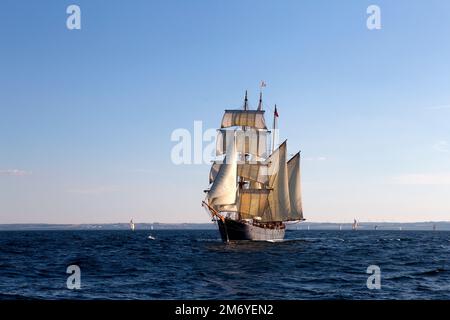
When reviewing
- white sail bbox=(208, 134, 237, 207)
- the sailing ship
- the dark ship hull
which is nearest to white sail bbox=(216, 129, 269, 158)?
the sailing ship

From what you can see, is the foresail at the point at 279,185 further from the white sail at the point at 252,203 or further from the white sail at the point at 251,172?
the white sail at the point at 251,172

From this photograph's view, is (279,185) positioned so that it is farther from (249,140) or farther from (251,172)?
(249,140)

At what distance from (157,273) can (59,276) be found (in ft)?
25.0

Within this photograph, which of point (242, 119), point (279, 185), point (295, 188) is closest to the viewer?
point (279, 185)

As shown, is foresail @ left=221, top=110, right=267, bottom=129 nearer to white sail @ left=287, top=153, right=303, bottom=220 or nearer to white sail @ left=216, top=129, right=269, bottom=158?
white sail @ left=216, top=129, right=269, bottom=158

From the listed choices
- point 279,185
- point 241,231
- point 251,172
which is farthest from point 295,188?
point 241,231

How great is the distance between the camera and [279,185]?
97.4 m

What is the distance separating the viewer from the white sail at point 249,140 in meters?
107

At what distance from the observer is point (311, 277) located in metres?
38.4

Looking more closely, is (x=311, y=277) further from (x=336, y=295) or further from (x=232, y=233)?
(x=232, y=233)

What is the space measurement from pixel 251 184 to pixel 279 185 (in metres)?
8.64

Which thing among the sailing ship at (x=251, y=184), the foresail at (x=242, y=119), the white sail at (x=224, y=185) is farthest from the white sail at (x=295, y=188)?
the foresail at (x=242, y=119)

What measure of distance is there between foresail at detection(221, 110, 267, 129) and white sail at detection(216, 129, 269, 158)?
159 cm
